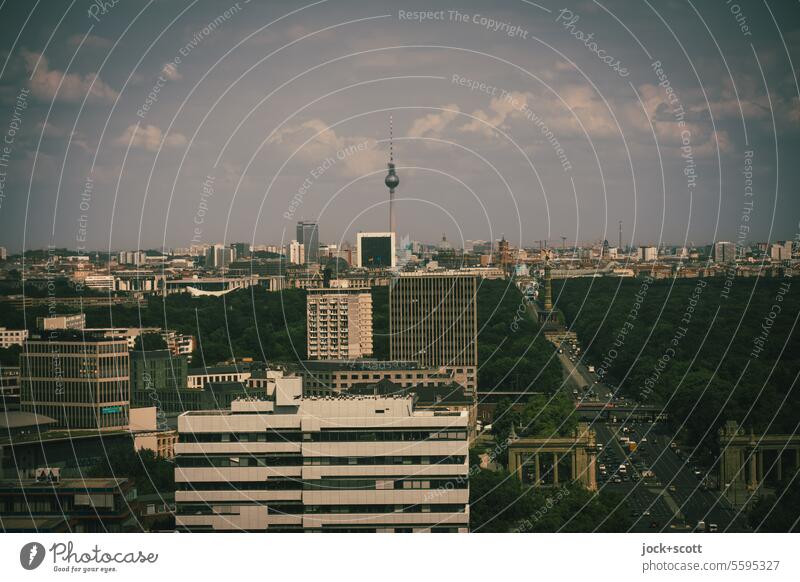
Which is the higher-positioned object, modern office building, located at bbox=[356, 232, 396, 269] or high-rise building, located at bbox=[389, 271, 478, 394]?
modern office building, located at bbox=[356, 232, 396, 269]

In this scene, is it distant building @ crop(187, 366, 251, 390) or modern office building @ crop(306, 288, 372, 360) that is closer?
distant building @ crop(187, 366, 251, 390)

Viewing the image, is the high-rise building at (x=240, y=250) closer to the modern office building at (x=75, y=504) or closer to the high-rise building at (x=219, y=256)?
the high-rise building at (x=219, y=256)

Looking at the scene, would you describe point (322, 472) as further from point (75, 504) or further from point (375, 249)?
point (375, 249)

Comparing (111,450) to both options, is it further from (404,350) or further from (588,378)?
(588,378)

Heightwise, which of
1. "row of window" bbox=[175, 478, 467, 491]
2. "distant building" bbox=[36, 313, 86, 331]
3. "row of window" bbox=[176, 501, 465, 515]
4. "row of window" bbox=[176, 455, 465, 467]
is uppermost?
"distant building" bbox=[36, 313, 86, 331]

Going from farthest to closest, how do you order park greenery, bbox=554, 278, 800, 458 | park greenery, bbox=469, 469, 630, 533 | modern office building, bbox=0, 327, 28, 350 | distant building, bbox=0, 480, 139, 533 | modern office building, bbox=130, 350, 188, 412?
1. modern office building, bbox=0, 327, 28, 350
2. modern office building, bbox=130, 350, 188, 412
3. park greenery, bbox=554, 278, 800, 458
4. park greenery, bbox=469, 469, 630, 533
5. distant building, bbox=0, 480, 139, 533

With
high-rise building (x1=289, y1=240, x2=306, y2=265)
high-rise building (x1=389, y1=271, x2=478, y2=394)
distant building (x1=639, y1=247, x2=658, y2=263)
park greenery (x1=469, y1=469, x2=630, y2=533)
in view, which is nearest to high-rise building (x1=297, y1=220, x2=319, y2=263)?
high-rise building (x1=289, y1=240, x2=306, y2=265)

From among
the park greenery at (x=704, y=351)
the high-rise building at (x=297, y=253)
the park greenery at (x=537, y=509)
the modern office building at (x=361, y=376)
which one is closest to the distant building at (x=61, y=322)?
the modern office building at (x=361, y=376)

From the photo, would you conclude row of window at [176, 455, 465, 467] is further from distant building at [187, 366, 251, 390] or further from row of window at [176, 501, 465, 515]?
distant building at [187, 366, 251, 390]
